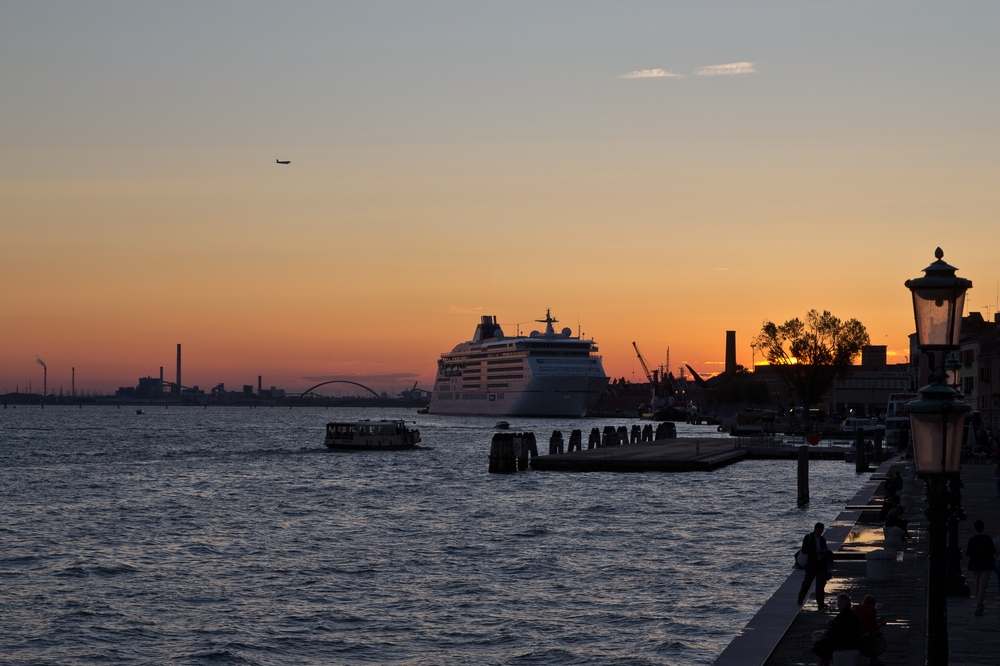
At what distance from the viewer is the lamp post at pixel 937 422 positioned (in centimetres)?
1064

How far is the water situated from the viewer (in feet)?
77.6

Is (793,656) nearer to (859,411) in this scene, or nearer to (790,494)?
(790,494)

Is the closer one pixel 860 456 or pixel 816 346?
pixel 860 456

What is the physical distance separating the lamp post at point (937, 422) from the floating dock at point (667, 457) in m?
58.8

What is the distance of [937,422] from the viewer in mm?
10641

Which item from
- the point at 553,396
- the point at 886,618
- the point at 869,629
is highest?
the point at 553,396

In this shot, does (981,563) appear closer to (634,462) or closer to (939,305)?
(939,305)

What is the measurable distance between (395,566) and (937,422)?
24834mm

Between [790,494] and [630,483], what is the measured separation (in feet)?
32.3

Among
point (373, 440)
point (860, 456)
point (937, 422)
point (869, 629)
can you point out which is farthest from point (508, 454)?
point (937, 422)

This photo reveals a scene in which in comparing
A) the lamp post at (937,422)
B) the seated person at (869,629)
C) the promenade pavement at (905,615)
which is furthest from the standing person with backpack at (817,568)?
the lamp post at (937,422)

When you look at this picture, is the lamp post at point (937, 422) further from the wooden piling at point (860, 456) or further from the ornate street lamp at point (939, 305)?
the wooden piling at point (860, 456)

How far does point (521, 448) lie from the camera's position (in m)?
71.9

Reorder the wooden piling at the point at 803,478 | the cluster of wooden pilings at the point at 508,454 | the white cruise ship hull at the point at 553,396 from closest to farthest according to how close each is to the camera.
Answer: the wooden piling at the point at 803,478 < the cluster of wooden pilings at the point at 508,454 < the white cruise ship hull at the point at 553,396
